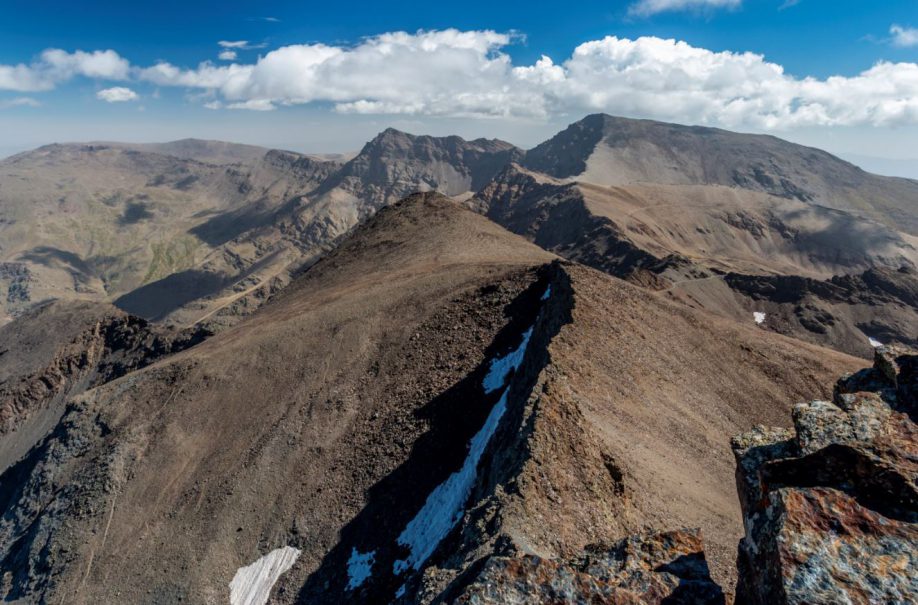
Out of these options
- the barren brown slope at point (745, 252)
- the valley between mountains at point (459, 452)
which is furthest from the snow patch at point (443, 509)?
the barren brown slope at point (745, 252)

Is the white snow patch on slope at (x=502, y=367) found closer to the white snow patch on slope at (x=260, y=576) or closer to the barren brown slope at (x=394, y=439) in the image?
the barren brown slope at (x=394, y=439)

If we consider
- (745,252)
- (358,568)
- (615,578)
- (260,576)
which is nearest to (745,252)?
(745,252)

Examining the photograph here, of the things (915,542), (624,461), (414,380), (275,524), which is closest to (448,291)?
(414,380)

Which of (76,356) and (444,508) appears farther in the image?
(76,356)

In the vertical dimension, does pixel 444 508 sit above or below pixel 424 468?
above

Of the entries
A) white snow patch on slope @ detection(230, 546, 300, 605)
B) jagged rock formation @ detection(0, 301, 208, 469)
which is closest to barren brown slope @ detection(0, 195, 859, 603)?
white snow patch on slope @ detection(230, 546, 300, 605)

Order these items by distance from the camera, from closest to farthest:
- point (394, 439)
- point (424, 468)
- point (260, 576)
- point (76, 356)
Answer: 1. point (260, 576)
2. point (424, 468)
3. point (394, 439)
4. point (76, 356)

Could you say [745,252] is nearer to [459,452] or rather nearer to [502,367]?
[502,367]
